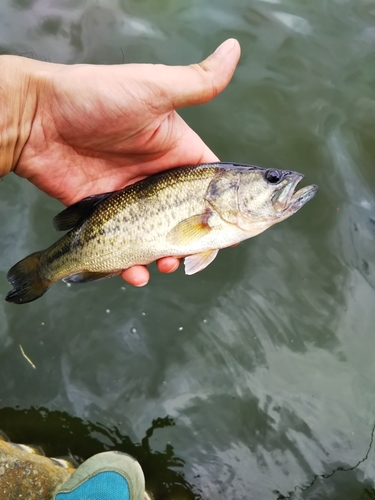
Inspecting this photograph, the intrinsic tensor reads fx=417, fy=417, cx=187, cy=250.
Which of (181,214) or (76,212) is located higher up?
(181,214)

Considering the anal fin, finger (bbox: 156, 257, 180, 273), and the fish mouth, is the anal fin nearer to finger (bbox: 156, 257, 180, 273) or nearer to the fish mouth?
finger (bbox: 156, 257, 180, 273)

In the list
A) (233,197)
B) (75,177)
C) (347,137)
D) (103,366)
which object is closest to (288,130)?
(347,137)

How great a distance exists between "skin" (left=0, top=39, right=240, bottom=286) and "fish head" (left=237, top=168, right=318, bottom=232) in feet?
2.12

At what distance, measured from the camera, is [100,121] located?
3.04 m

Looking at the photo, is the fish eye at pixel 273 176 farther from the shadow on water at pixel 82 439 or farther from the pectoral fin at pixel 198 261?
the shadow on water at pixel 82 439

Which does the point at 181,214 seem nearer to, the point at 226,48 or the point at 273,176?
the point at 273,176

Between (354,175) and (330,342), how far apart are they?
1861 mm

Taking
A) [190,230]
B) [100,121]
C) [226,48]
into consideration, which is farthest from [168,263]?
[226,48]

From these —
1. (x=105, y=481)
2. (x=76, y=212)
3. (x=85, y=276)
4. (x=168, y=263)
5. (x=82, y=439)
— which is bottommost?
(x=82, y=439)

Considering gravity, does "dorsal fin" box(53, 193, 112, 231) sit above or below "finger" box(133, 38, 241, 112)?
→ below

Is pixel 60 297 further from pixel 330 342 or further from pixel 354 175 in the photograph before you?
pixel 354 175

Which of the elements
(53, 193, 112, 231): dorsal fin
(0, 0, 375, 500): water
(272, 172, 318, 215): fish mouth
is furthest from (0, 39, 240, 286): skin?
(0, 0, 375, 500): water

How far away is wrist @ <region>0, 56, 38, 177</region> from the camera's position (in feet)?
10.2

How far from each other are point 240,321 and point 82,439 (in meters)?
1.86
